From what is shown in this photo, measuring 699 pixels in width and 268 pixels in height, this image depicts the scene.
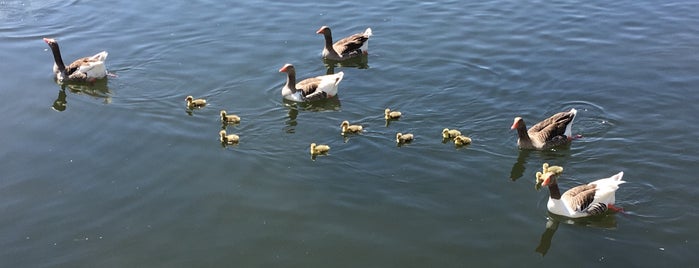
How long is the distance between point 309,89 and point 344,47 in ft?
9.19

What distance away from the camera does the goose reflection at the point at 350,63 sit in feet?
64.1

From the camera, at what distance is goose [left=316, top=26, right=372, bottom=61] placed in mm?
19703

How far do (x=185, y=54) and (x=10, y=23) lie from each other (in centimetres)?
647

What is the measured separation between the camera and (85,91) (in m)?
18.4

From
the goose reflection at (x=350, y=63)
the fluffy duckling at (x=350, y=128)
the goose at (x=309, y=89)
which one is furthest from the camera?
the goose reflection at (x=350, y=63)

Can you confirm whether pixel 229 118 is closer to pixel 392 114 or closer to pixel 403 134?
pixel 392 114

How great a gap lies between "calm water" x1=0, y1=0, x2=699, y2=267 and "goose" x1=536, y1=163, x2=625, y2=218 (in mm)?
193

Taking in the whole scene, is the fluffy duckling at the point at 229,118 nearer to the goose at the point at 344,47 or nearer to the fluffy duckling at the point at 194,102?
the fluffy duckling at the point at 194,102

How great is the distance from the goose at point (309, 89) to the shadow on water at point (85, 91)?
4.21 meters

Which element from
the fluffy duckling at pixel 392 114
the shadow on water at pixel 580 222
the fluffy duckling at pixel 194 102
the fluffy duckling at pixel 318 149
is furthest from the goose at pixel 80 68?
the shadow on water at pixel 580 222

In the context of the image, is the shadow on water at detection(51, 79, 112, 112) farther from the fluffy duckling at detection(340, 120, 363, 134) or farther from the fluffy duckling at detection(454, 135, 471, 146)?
the fluffy duckling at detection(454, 135, 471, 146)

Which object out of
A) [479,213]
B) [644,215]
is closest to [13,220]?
[479,213]

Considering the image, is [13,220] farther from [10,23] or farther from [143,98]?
[10,23]

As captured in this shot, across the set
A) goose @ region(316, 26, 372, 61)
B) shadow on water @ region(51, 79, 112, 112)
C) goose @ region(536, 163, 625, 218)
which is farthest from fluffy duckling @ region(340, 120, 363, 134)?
shadow on water @ region(51, 79, 112, 112)
